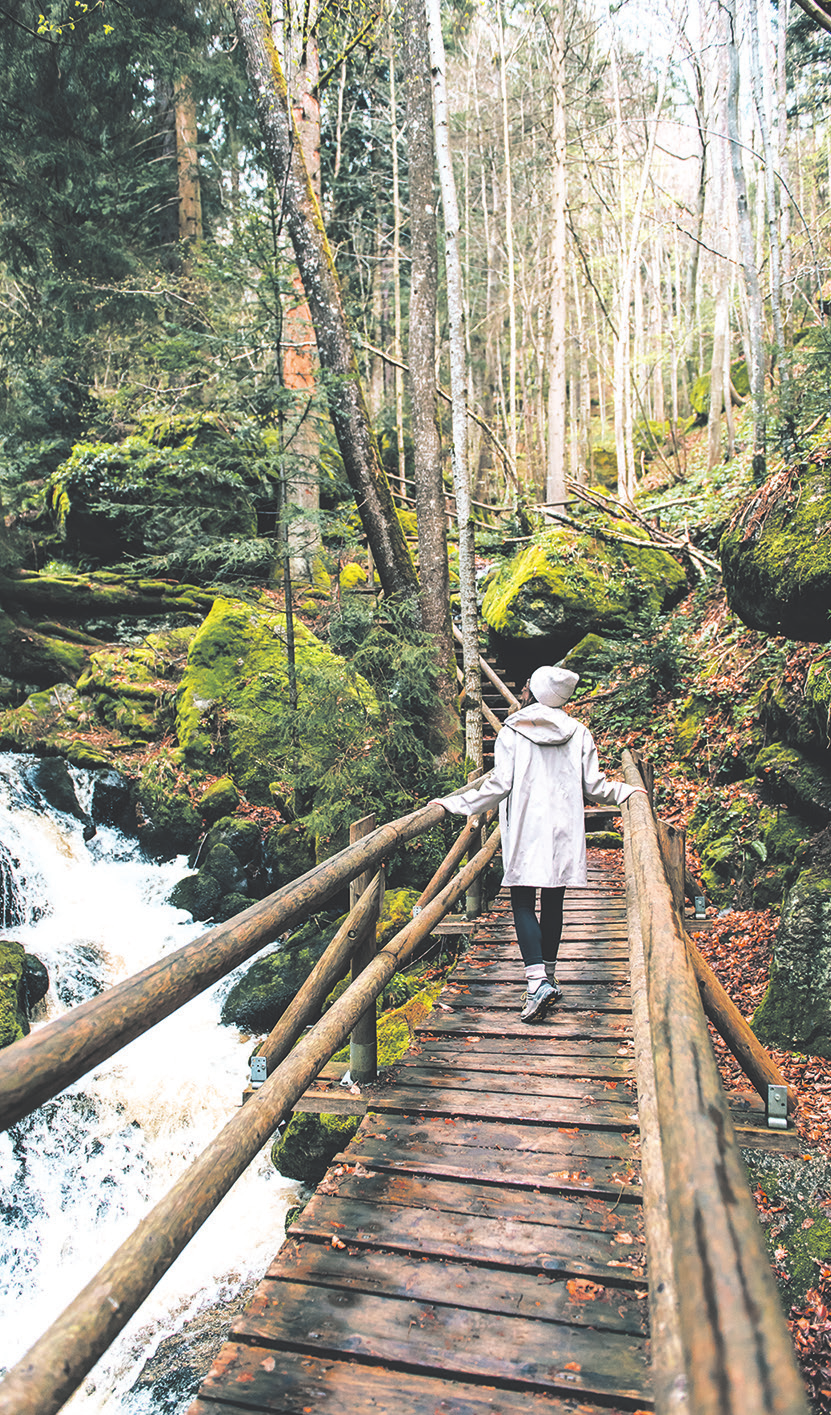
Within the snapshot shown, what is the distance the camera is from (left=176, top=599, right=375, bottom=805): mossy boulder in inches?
402

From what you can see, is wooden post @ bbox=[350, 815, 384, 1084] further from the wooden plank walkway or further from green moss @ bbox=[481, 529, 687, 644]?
green moss @ bbox=[481, 529, 687, 644]

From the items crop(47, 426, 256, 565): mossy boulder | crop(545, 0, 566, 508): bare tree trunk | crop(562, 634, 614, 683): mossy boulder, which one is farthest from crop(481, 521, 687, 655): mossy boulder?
crop(47, 426, 256, 565): mossy boulder

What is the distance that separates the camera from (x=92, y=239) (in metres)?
12.5

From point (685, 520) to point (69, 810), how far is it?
11.3 metres

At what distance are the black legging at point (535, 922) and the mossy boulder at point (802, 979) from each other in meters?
1.54

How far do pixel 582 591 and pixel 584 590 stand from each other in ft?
0.12

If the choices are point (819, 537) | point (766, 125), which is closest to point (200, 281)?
point (766, 125)

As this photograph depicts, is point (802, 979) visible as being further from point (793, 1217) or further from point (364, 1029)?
point (364, 1029)

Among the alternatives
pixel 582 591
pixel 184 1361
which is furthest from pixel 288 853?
pixel 582 591

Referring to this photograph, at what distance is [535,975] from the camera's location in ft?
14.3

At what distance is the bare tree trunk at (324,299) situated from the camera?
885 centimetres

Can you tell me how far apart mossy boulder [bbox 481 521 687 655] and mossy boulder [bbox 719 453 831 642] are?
5239mm

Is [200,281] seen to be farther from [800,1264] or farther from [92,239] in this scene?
[800,1264]

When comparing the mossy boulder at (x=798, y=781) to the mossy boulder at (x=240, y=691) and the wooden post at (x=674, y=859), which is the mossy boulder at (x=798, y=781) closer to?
the wooden post at (x=674, y=859)
